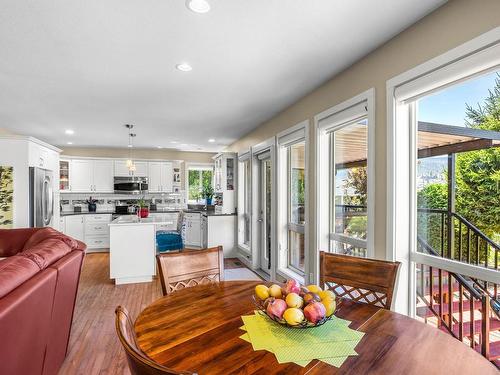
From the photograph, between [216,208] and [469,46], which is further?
[216,208]

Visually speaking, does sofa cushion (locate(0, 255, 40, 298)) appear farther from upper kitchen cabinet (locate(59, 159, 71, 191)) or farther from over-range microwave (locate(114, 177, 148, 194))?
upper kitchen cabinet (locate(59, 159, 71, 191))

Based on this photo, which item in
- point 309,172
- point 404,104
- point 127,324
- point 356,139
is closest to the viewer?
point 127,324

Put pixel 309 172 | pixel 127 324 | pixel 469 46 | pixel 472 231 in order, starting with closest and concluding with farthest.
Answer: pixel 127 324
pixel 469 46
pixel 472 231
pixel 309 172

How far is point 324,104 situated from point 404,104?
101cm

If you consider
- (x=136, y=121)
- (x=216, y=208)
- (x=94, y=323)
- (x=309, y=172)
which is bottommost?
(x=94, y=323)

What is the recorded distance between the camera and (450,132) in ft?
6.30

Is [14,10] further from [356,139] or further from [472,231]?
[472,231]

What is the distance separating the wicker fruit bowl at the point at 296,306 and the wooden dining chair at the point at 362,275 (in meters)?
0.52

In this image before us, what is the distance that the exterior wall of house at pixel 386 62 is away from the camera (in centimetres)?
160

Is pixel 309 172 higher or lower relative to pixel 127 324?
higher

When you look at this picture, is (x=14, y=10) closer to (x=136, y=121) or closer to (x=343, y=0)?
(x=343, y=0)

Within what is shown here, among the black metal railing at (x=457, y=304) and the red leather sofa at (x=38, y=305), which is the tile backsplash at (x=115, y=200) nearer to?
the red leather sofa at (x=38, y=305)

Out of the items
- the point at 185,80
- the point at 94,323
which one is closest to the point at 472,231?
the point at 185,80

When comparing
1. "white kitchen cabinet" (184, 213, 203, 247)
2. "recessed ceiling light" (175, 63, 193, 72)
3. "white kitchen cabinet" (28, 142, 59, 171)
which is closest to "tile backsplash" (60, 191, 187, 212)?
"white kitchen cabinet" (184, 213, 203, 247)
